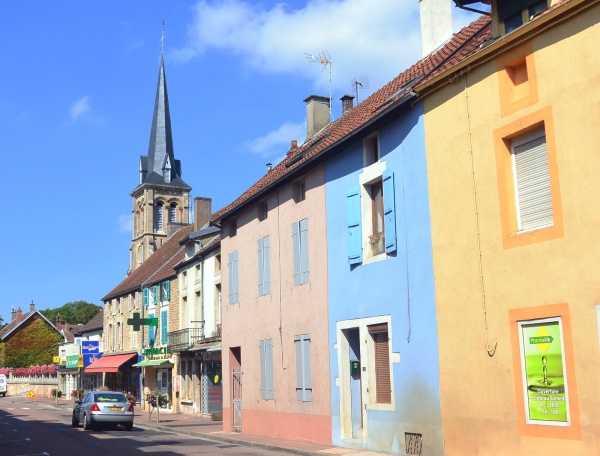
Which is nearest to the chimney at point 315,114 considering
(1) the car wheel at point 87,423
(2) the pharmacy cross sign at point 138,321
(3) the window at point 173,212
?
(2) the pharmacy cross sign at point 138,321

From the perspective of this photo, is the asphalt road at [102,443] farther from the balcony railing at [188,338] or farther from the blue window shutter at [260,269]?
the balcony railing at [188,338]

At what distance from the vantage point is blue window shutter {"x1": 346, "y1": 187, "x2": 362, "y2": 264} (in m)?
16.8

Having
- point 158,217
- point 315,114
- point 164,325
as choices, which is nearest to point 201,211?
point 164,325

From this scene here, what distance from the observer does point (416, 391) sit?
14383mm

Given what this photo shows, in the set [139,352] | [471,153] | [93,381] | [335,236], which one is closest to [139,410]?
[139,352]

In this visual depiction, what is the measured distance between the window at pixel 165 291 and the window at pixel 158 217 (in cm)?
4004

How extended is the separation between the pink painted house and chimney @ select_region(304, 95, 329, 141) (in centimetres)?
219

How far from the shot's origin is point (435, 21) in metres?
19.4

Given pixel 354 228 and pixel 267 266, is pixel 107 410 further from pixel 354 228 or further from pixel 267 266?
pixel 354 228

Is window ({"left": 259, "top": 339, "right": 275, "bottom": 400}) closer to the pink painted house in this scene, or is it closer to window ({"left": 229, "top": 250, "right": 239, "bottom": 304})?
the pink painted house

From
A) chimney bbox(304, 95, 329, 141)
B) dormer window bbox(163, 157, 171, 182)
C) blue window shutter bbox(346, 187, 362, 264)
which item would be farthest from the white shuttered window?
dormer window bbox(163, 157, 171, 182)

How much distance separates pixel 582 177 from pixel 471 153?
264 cm

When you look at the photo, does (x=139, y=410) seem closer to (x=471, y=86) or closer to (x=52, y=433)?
(x=52, y=433)

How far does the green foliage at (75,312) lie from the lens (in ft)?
351
